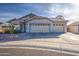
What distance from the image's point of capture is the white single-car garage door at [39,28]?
19.9 ft

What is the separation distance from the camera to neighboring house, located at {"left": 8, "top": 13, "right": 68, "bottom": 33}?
6.02 m

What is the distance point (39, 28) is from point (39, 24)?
A: 9 centimetres

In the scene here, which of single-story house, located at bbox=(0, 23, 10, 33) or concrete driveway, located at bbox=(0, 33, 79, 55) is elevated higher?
single-story house, located at bbox=(0, 23, 10, 33)

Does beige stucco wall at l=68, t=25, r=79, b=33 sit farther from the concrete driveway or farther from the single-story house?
the single-story house

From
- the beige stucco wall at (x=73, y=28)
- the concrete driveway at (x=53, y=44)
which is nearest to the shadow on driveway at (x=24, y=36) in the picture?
the concrete driveway at (x=53, y=44)

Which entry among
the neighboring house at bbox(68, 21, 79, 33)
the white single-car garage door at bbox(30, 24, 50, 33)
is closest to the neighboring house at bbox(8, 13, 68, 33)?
the white single-car garage door at bbox(30, 24, 50, 33)

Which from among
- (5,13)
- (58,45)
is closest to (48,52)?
(58,45)

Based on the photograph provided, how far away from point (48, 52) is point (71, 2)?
1140 millimetres

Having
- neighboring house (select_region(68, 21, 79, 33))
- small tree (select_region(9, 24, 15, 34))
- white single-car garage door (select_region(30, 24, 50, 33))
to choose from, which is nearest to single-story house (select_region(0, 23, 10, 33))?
small tree (select_region(9, 24, 15, 34))

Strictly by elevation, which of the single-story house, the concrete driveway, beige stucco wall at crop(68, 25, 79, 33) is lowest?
the concrete driveway

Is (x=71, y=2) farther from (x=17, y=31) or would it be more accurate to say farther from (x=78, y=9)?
(x=17, y=31)

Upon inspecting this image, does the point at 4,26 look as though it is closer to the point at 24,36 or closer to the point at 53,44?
the point at 24,36

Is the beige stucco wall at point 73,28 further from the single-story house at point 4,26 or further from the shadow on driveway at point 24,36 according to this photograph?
the single-story house at point 4,26

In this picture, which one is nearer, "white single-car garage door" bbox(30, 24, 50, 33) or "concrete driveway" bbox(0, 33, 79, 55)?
"concrete driveway" bbox(0, 33, 79, 55)
